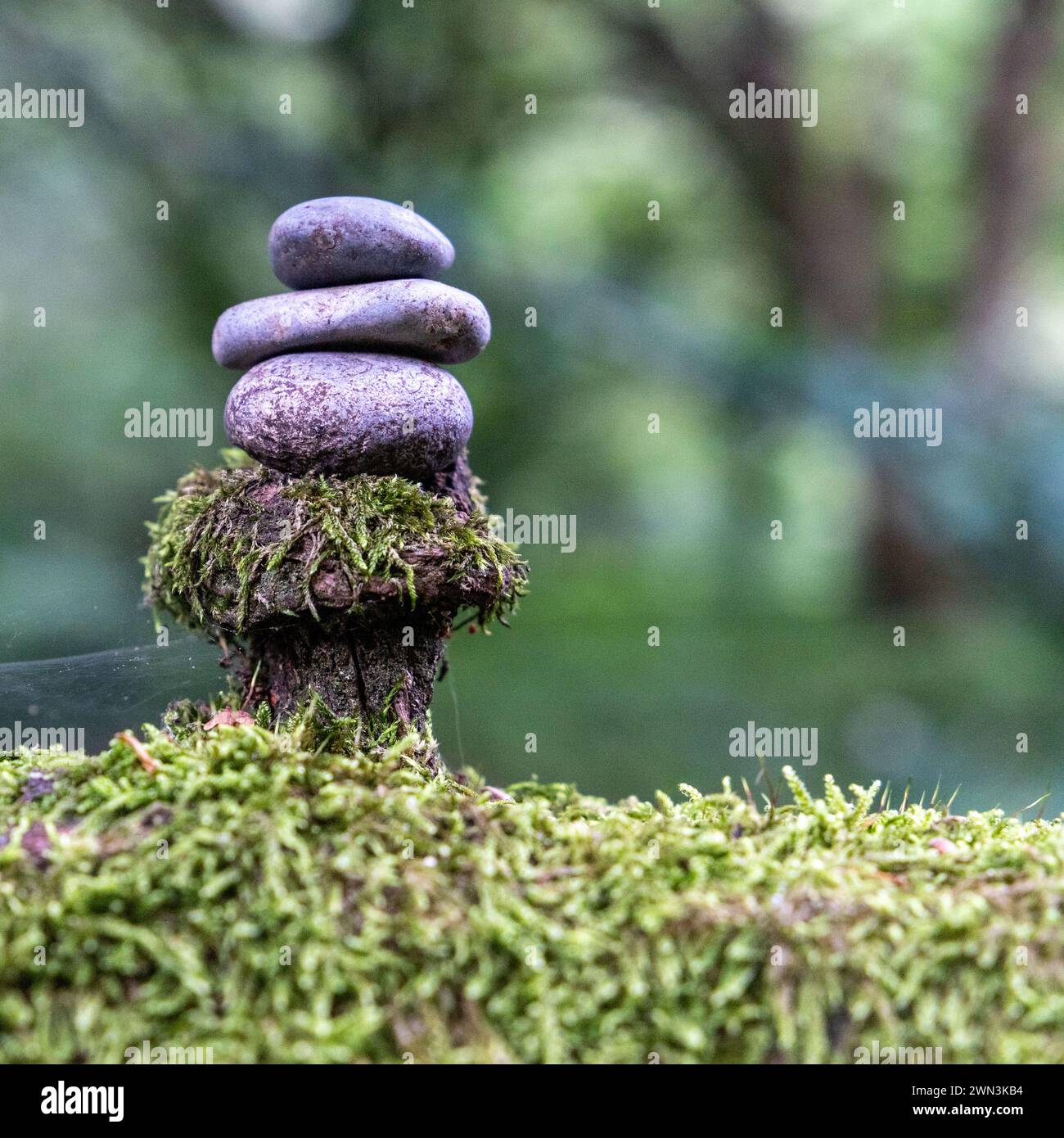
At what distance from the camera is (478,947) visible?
2242 millimetres

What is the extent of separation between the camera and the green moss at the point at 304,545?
2.94 m

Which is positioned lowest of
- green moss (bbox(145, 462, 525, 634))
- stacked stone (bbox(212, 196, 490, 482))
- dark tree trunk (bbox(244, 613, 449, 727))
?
dark tree trunk (bbox(244, 613, 449, 727))

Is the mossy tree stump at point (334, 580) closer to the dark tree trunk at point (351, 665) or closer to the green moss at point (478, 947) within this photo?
the dark tree trunk at point (351, 665)

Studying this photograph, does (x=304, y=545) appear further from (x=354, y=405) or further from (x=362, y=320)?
(x=362, y=320)

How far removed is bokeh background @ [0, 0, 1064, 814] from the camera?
941 centimetres

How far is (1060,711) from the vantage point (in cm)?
1175

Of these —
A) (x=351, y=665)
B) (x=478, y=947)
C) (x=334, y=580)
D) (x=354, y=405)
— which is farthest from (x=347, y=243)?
(x=478, y=947)

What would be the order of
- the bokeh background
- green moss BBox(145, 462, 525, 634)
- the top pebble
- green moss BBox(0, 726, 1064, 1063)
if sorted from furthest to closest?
1. the bokeh background
2. the top pebble
3. green moss BBox(145, 462, 525, 634)
4. green moss BBox(0, 726, 1064, 1063)

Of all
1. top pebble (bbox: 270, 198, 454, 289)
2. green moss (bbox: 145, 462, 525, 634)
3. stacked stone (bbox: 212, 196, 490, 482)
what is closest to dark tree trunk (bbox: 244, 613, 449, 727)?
green moss (bbox: 145, 462, 525, 634)

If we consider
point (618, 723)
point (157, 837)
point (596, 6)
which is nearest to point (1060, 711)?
point (618, 723)

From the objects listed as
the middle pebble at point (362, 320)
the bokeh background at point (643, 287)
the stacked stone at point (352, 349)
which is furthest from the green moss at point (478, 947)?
the bokeh background at point (643, 287)

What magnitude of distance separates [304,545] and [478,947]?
51.2 inches

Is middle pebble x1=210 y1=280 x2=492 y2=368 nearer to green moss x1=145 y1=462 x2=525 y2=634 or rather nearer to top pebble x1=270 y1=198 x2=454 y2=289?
top pebble x1=270 y1=198 x2=454 y2=289
